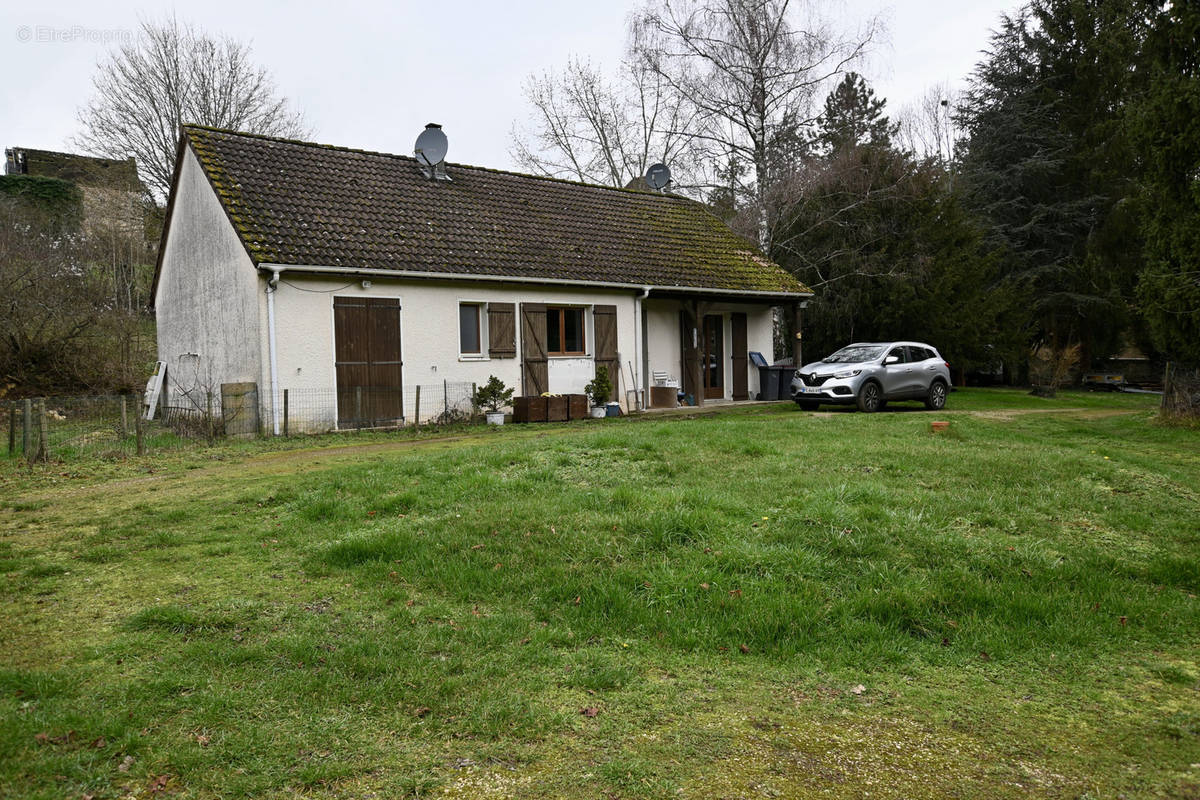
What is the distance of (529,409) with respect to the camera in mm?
17219

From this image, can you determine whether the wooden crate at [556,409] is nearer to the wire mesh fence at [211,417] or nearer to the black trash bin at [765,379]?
the wire mesh fence at [211,417]

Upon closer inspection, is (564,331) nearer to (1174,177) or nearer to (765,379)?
(765,379)

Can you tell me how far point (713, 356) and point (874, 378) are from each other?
19.3 ft

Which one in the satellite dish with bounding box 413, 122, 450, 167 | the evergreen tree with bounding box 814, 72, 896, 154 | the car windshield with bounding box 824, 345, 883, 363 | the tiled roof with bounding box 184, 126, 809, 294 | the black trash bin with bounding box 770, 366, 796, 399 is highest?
the evergreen tree with bounding box 814, 72, 896, 154

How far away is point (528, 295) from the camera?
60.2ft

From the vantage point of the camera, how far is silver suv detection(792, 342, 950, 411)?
17.9m

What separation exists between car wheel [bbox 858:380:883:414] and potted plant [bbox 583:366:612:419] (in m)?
5.83

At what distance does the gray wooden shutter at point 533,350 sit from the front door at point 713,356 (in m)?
5.83

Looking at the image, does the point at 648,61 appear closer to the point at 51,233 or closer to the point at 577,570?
the point at 51,233

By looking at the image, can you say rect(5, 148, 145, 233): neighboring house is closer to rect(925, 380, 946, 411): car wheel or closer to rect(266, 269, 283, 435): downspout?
rect(266, 269, 283, 435): downspout

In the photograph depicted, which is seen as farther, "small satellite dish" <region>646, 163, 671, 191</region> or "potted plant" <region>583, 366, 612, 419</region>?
"small satellite dish" <region>646, 163, 671, 191</region>

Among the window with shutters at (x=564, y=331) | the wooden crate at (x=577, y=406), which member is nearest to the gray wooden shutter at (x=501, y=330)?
the window with shutters at (x=564, y=331)

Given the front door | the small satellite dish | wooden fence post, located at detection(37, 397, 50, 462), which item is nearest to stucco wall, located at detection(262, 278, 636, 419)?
the front door

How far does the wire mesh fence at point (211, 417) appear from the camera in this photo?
468 inches
